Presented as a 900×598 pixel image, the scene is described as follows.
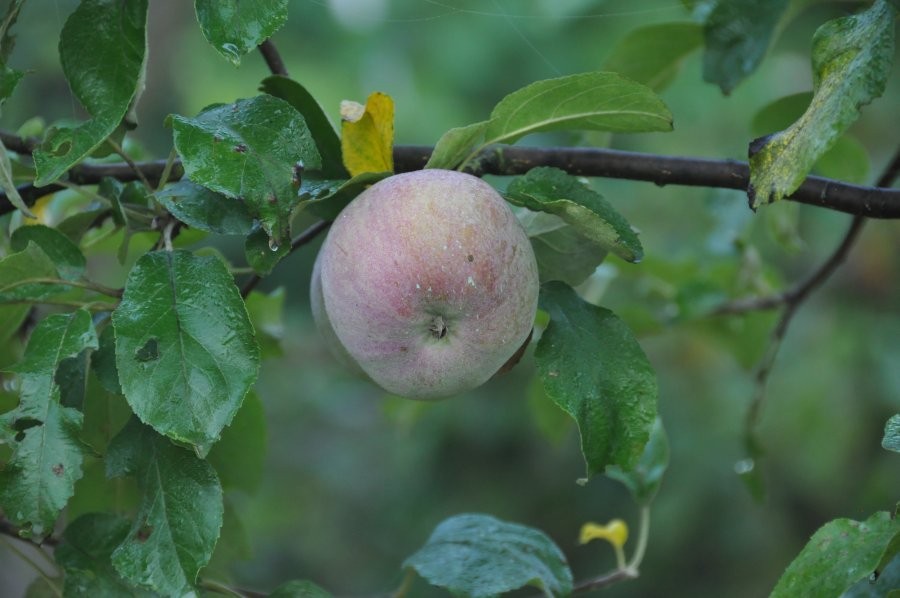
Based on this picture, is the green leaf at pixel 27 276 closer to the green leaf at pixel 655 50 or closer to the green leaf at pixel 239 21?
the green leaf at pixel 239 21

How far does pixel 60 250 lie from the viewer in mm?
740

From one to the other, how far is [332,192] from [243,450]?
0.35 metres

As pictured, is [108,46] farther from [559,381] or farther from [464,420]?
[464,420]

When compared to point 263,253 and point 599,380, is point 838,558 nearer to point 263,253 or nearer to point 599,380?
point 599,380

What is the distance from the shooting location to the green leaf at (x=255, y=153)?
2.08 ft

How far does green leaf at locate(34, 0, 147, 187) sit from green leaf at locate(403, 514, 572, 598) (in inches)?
16.3

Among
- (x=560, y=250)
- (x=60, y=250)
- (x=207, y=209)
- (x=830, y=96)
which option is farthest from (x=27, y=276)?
(x=830, y=96)

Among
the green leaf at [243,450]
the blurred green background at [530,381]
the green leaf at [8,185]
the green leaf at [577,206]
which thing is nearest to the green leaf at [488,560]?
the green leaf at [243,450]

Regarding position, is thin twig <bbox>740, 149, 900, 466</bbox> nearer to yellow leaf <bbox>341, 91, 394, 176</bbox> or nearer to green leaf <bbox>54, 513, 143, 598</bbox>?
yellow leaf <bbox>341, 91, 394, 176</bbox>

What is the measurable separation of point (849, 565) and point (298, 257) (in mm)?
3429

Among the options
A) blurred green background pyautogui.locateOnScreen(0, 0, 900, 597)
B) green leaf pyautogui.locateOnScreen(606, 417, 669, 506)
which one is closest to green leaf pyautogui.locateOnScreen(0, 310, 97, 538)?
green leaf pyautogui.locateOnScreen(606, 417, 669, 506)

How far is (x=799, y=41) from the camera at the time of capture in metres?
2.96

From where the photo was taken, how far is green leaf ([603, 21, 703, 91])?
1.06 meters

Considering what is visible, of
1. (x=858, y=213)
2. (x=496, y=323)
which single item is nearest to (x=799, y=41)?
(x=858, y=213)
